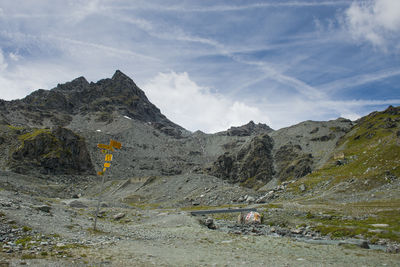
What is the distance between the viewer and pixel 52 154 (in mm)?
150000

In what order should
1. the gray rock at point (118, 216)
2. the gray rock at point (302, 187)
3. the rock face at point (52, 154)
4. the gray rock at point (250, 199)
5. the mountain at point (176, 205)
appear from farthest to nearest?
the rock face at point (52, 154)
the gray rock at point (302, 187)
the gray rock at point (250, 199)
the gray rock at point (118, 216)
the mountain at point (176, 205)

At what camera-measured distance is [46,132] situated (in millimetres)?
162375

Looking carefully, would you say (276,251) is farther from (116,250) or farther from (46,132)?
(46,132)

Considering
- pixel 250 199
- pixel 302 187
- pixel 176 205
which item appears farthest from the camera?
pixel 302 187

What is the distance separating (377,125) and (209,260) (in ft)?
678

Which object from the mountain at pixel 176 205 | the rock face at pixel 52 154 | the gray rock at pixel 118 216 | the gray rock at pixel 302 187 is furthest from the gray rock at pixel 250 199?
the rock face at pixel 52 154

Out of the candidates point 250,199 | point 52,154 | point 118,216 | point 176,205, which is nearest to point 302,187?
point 250,199

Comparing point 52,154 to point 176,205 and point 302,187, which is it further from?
point 302,187

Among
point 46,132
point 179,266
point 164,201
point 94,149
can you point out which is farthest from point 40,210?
point 94,149

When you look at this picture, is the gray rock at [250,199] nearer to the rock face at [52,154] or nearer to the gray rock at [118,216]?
the gray rock at [118,216]

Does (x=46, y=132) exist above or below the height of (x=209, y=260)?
above

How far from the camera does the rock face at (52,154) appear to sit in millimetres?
138750

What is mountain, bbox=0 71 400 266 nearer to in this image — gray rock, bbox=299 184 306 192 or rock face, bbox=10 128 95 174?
rock face, bbox=10 128 95 174

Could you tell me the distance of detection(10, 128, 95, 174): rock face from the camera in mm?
138750
